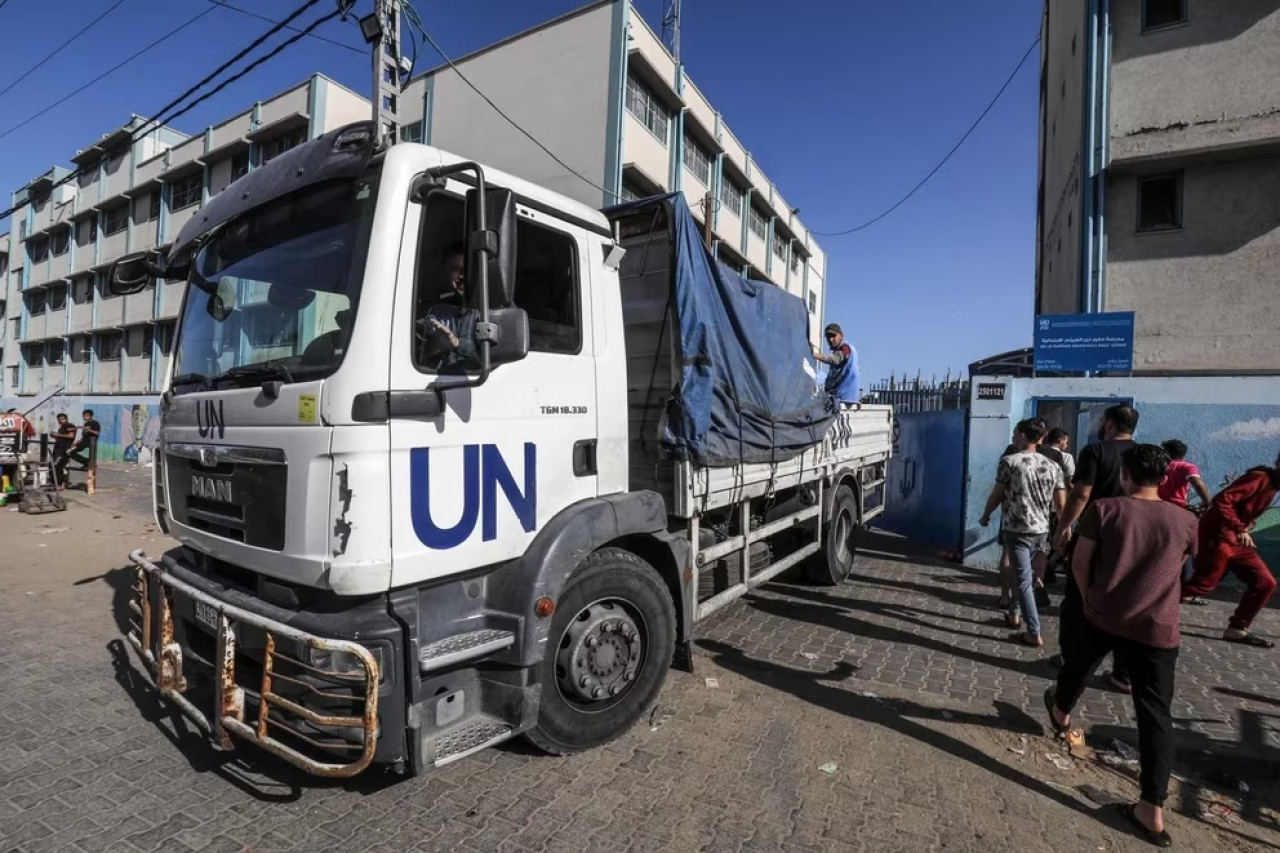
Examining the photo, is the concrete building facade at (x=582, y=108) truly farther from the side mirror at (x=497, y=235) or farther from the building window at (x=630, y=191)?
the side mirror at (x=497, y=235)

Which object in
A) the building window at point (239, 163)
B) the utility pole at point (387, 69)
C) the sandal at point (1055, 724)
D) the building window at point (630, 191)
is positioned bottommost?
the sandal at point (1055, 724)

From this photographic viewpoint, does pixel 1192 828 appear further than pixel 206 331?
No

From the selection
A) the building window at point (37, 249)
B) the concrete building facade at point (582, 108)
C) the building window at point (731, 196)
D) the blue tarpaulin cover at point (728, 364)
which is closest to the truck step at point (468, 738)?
the blue tarpaulin cover at point (728, 364)

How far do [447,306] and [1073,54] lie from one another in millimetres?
14467

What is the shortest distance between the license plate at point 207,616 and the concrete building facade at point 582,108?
13721 millimetres

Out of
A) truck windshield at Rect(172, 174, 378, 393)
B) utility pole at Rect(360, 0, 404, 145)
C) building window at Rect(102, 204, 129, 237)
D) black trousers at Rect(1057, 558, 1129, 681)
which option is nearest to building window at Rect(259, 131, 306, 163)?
building window at Rect(102, 204, 129, 237)

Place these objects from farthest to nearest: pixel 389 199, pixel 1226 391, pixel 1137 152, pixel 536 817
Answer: pixel 1137 152
pixel 1226 391
pixel 536 817
pixel 389 199

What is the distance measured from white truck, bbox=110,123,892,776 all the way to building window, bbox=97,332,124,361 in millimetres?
28914

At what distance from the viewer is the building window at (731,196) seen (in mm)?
24312

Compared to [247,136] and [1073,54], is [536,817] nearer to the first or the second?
[1073,54]

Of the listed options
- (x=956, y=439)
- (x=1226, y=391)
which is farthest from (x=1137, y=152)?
(x=956, y=439)

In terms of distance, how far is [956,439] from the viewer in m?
9.11

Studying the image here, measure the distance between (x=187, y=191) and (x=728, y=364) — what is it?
90.1 feet

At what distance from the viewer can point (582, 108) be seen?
657 inches
